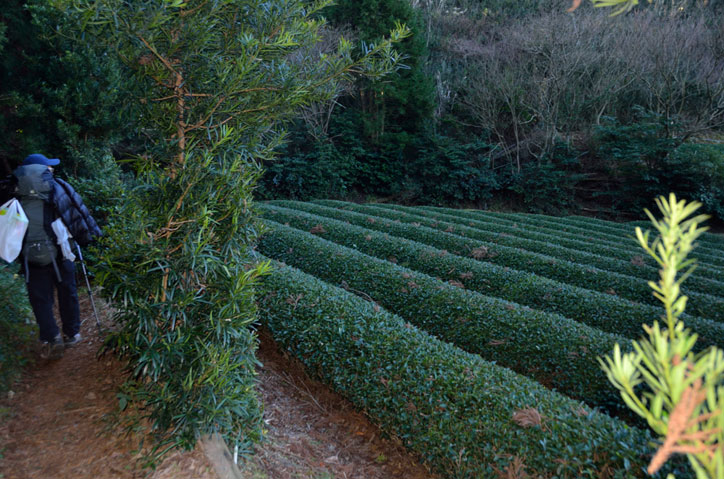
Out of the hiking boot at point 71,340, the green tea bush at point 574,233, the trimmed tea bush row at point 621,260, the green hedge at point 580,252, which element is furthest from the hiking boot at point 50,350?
the green tea bush at point 574,233

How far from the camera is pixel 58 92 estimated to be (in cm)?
557

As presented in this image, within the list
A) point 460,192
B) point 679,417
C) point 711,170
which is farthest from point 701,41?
point 679,417

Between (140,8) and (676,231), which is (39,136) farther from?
(676,231)

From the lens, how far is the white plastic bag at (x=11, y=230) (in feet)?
11.8

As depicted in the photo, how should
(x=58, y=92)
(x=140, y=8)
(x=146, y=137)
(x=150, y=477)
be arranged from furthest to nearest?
1. (x=58, y=92)
2. (x=146, y=137)
3. (x=150, y=477)
4. (x=140, y=8)

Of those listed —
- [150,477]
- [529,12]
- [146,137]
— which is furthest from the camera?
[529,12]

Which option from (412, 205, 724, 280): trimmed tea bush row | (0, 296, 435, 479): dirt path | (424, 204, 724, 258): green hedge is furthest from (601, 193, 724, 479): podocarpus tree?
(424, 204, 724, 258): green hedge

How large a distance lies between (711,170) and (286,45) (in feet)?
70.7

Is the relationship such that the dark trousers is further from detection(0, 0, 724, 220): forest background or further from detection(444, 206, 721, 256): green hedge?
detection(0, 0, 724, 220): forest background

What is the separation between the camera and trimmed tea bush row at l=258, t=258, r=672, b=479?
2.64 metres

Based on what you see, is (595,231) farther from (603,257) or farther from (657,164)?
(657,164)

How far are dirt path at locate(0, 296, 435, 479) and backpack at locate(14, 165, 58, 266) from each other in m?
0.97

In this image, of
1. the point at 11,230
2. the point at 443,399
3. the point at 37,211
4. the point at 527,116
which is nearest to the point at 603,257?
the point at 443,399

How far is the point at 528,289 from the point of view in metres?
6.26
